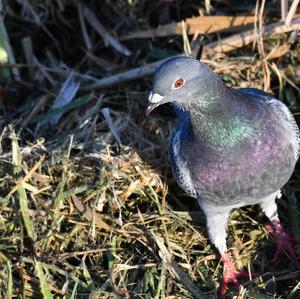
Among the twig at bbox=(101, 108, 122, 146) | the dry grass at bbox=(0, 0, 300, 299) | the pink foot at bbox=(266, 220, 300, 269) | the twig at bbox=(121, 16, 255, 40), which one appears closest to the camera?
the dry grass at bbox=(0, 0, 300, 299)

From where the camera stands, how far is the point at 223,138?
3803mm

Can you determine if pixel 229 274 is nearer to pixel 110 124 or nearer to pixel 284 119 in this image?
pixel 284 119

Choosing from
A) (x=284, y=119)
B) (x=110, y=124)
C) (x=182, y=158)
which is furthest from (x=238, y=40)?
(x=182, y=158)

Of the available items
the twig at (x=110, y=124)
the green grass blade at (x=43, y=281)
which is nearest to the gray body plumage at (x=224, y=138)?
the twig at (x=110, y=124)

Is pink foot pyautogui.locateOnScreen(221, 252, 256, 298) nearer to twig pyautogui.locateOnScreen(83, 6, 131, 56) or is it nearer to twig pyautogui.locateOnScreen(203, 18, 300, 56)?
twig pyautogui.locateOnScreen(203, 18, 300, 56)

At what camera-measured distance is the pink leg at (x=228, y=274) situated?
420 cm

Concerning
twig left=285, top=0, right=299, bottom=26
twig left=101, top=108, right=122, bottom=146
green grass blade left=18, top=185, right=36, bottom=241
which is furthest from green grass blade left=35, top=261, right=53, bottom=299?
twig left=285, top=0, right=299, bottom=26

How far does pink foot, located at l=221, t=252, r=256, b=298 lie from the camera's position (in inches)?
165

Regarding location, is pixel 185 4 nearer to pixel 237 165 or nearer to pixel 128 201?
pixel 128 201

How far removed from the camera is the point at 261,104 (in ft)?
13.1

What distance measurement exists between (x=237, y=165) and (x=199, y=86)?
0.52 meters

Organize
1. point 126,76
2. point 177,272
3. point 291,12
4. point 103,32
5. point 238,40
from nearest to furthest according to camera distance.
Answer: point 177,272 → point 291,12 → point 238,40 → point 126,76 → point 103,32

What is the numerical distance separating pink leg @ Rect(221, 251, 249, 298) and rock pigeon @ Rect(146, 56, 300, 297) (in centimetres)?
3

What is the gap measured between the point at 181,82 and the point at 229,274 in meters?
1.35
